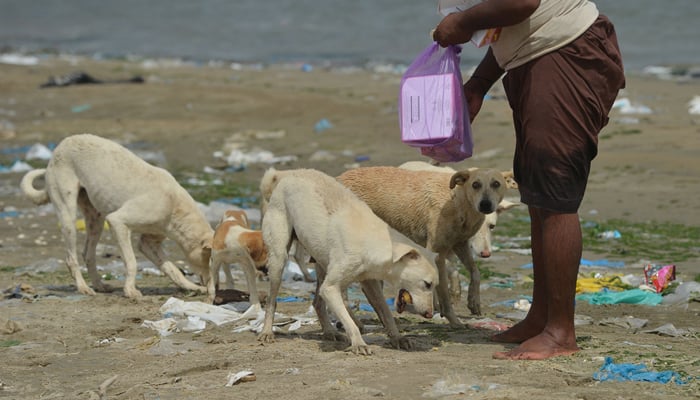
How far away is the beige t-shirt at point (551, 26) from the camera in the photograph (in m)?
5.42

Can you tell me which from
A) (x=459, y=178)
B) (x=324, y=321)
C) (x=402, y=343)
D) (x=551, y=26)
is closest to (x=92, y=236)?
(x=324, y=321)

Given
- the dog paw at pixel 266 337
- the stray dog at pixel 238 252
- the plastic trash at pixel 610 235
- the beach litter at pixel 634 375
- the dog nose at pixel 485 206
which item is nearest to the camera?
the beach litter at pixel 634 375

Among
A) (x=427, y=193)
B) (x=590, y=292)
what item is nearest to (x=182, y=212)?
(x=427, y=193)

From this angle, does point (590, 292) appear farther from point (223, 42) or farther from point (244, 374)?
point (223, 42)

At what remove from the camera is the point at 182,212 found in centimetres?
870

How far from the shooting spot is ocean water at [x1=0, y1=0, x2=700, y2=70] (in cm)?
3191

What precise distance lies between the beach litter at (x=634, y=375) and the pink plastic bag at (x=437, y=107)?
5.18ft

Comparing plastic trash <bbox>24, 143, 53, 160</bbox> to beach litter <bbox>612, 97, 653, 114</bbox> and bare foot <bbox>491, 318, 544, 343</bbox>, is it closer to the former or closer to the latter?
beach litter <bbox>612, 97, 653, 114</bbox>

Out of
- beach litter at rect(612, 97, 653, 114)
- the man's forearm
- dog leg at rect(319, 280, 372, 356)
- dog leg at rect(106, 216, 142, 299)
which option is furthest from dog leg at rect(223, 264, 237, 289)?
beach litter at rect(612, 97, 653, 114)

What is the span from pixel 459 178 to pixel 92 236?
3.62 m

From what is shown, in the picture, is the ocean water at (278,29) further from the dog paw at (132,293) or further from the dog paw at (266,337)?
the dog paw at (266,337)

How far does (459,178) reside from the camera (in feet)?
23.8

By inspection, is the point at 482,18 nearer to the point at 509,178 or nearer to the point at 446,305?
the point at 446,305

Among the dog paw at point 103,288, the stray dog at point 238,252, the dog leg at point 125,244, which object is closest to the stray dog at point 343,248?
the stray dog at point 238,252
